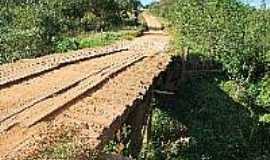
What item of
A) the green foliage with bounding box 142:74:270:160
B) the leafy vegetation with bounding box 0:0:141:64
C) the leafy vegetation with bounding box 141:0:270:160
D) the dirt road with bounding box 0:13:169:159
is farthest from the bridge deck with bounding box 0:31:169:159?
the leafy vegetation with bounding box 0:0:141:64

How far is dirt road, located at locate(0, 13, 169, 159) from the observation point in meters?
6.67

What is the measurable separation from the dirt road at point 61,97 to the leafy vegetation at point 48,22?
6355 millimetres

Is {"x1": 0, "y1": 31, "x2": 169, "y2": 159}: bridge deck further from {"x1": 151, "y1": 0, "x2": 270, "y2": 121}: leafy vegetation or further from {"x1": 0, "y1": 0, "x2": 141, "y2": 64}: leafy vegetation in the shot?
{"x1": 151, "y1": 0, "x2": 270, "y2": 121}: leafy vegetation

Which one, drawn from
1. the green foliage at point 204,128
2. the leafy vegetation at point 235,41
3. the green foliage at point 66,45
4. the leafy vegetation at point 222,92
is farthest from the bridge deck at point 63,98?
the leafy vegetation at point 235,41

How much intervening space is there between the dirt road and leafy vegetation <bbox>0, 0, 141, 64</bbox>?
20.8 feet

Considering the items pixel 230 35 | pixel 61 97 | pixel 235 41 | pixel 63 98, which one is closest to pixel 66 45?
pixel 230 35

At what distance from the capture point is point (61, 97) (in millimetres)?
9461

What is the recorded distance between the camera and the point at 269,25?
89.2 feet

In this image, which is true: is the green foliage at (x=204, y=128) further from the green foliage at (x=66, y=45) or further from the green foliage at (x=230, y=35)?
the green foliage at (x=66, y=45)

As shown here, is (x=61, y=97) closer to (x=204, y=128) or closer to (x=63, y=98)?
(x=63, y=98)

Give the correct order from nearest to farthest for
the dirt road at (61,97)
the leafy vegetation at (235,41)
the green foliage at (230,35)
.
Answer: the dirt road at (61,97)
the leafy vegetation at (235,41)
the green foliage at (230,35)

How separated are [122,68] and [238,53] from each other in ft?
43.1

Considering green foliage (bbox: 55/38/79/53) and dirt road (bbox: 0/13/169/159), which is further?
green foliage (bbox: 55/38/79/53)

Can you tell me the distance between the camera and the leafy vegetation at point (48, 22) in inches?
870
